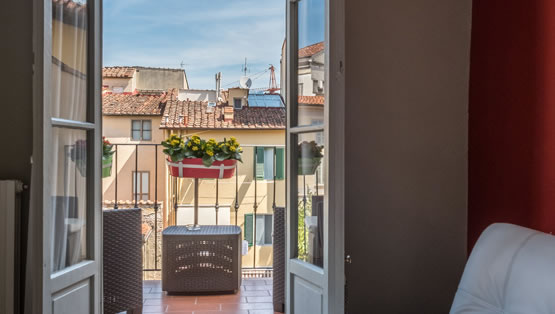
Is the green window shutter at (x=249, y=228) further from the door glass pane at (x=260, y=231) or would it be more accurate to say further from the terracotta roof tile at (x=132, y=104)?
the terracotta roof tile at (x=132, y=104)

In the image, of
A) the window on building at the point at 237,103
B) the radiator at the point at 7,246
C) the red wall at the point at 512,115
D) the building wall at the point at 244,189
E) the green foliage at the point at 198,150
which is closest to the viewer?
the red wall at the point at 512,115

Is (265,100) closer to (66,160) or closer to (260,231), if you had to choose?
(260,231)

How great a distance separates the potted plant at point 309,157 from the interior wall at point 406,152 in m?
0.20

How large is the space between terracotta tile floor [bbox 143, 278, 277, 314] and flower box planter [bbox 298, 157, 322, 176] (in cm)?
140

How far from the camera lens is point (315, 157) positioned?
1.94m

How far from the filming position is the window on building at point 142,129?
533 inches

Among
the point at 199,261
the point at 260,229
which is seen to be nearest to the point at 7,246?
the point at 199,261

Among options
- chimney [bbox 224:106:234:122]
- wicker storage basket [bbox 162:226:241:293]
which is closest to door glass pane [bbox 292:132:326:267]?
wicker storage basket [bbox 162:226:241:293]

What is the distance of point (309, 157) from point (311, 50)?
45 cm

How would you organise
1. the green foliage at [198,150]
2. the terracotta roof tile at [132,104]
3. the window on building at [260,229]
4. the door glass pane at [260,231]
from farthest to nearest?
the terracotta roof tile at [132,104] → the door glass pane at [260,231] → the window on building at [260,229] → the green foliage at [198,150]

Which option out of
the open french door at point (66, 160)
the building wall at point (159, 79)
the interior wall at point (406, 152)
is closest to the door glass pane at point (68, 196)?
the open french door at point (66, 160)

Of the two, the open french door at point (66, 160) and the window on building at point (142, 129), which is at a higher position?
the window on building at point (142, 129)

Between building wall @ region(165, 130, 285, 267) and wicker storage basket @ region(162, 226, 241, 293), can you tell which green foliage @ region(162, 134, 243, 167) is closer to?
wicker storage basket @ region(162, 226, 241, 293)

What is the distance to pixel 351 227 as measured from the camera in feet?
6.86
